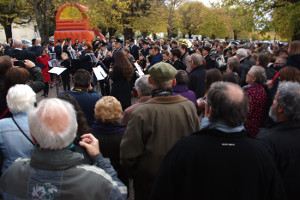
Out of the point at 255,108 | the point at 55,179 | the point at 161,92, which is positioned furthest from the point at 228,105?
the point at 255,108

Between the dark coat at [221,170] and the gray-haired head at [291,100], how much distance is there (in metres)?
0.70

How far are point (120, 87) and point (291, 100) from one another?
13.7ft

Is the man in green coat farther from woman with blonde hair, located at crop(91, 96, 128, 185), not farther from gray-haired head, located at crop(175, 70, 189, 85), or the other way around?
gray-haired head, located at crop(175, 70, 189, 85)

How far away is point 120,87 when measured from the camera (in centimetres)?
593

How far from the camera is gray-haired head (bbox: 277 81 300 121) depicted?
7.12 feet

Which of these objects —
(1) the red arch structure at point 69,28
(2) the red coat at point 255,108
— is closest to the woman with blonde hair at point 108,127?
(2) the red coat at point 255,108

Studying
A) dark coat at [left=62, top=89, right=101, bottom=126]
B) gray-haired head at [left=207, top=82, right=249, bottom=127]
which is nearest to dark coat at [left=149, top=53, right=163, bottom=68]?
dark coat at [left=62, top=89, right=101, bottom=126]

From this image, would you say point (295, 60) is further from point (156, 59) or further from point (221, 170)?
point (156, 59)

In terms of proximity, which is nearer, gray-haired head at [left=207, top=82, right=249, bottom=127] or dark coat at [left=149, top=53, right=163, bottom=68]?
gray-haired head at [left=207, top=82, right=249, bottom=127]

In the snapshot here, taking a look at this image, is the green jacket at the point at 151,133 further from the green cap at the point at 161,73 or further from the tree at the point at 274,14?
the tree at the point at 274,14

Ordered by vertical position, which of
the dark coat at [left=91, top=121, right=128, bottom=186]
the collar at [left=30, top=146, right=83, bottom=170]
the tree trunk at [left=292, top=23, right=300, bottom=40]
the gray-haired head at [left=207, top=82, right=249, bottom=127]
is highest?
the tree trunk at [left=292, top=23, right=300, bottom=40]

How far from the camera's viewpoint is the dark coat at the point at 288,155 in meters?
2.04

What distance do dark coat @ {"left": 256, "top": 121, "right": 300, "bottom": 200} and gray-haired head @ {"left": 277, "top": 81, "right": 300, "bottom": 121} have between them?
136 millimetres

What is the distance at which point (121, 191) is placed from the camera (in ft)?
6.20
